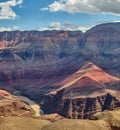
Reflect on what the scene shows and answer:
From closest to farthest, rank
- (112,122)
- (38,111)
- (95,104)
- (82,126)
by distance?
(82,126)
(112,122)
(95,104)
(38,111)

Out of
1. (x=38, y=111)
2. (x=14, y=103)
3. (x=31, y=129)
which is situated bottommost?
(x=38, y=111)

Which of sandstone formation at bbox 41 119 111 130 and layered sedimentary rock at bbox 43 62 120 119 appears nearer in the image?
sandstone formation at bbox 41 119 111 130

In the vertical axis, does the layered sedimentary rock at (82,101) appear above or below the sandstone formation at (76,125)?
below

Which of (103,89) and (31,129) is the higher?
(31,129)

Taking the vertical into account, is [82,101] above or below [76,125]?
below

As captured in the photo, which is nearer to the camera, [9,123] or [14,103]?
[9,123]

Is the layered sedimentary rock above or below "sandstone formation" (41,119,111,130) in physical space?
below

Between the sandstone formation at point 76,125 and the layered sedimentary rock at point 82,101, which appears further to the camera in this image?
the layered sedimentary rock at point 82,101

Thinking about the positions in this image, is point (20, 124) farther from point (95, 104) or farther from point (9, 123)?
point (95, 104)

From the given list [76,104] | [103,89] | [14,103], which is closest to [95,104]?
[76,104]

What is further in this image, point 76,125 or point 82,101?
point 82,101

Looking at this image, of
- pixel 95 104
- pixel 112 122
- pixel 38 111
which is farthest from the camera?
pixel 38 111
